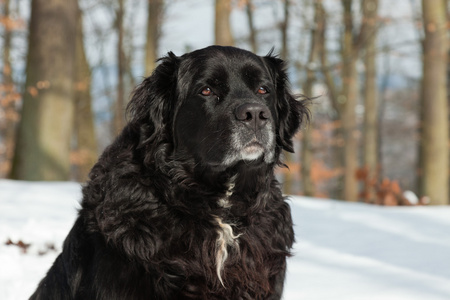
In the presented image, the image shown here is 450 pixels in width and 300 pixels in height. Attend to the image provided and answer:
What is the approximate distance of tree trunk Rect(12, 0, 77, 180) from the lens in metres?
10.8

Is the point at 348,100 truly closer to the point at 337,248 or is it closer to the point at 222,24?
the point at 222,24

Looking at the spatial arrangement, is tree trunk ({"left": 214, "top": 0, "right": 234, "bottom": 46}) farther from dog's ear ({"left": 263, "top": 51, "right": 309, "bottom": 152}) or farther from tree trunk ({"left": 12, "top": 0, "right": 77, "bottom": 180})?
dog's ear ({"left": 263, "top": 51, "right": 309, "bottom": 152})

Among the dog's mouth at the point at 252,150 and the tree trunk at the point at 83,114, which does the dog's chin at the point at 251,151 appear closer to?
the dog's mouth at the point at 252,150

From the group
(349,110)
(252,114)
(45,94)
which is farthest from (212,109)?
(349,110)

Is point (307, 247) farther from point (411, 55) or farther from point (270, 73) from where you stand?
point (411, 55)

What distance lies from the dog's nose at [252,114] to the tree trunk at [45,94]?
8310 millimetres

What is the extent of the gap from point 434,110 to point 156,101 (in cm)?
1104

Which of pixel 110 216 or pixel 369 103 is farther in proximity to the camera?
pixel 369 103

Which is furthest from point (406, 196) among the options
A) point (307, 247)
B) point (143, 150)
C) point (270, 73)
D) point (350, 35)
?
point (350, 35)

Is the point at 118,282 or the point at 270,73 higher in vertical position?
the point at 270,73

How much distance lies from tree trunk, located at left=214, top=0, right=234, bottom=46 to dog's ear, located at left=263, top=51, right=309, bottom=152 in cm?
983

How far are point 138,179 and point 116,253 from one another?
50cm

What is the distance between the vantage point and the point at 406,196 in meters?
11.9

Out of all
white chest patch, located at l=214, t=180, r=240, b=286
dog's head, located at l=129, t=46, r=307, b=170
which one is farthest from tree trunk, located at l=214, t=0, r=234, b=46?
white chest patch, located at l=214, t=180, r=240, b=286
